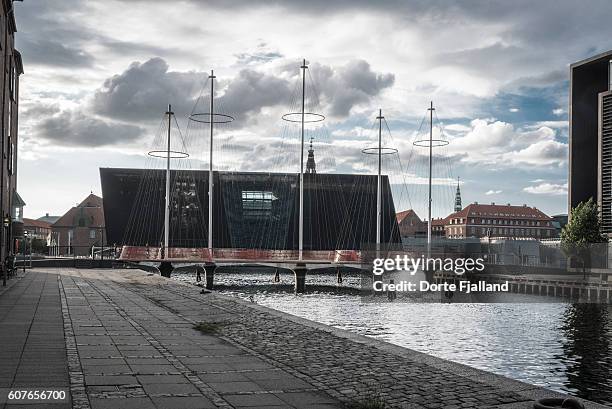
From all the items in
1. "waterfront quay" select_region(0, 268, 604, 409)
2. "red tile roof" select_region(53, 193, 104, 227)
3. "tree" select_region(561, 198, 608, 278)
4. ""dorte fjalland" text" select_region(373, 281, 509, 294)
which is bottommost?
""dorte fjalland" text" select_region(373, 281, 509, 294)

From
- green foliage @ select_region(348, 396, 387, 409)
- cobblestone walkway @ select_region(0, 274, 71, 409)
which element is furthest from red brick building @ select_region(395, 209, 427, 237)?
green foliage @ select_region(348, 396, 387, 409)

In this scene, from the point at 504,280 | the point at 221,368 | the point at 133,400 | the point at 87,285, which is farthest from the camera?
the point at 504,280

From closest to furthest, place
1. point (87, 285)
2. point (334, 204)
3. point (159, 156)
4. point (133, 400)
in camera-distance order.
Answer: point (133, 400) < point (87, 285) < point (159, 156) < point (334, 204)

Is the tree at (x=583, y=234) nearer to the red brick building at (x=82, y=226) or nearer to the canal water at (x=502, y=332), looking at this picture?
the canal water at (x=502, y=332)

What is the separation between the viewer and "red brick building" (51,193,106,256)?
142500 millimetres

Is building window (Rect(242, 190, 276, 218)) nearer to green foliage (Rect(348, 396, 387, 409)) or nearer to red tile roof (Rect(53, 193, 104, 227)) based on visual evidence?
red tile roof (Rect(53, 193, 104, 227))

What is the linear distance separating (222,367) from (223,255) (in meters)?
55.0

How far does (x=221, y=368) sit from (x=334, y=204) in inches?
3533

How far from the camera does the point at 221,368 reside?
38.7 ft

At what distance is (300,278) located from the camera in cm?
6356

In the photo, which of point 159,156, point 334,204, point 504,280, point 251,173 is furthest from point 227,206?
point 504,280

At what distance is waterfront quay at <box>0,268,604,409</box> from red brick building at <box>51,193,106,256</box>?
A: 127328 millimetres

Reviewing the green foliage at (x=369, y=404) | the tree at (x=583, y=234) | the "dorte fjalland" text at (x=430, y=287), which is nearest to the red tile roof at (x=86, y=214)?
the "dorte fjalland" text at (x=430, y=287)

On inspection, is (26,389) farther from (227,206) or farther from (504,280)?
(227,206)
